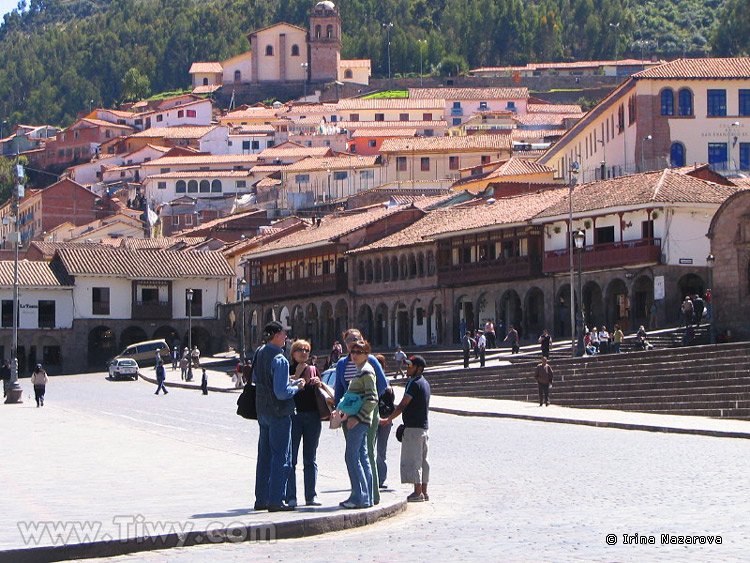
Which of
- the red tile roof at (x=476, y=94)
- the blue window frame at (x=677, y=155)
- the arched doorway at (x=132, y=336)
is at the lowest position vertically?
the arched doorway at (x=132, y=336)

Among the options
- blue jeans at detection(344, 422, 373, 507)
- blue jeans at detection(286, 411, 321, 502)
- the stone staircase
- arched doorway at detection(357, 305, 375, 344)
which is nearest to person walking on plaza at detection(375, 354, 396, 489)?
blue jeans at detection(286, 411, 321, 502)

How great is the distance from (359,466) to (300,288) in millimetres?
57950

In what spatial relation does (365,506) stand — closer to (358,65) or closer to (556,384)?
(556,384)

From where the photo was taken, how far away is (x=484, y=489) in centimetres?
1697

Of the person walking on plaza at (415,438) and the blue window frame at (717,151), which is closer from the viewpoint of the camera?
the person walking on plaza at (415,438)

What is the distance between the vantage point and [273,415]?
14.1m

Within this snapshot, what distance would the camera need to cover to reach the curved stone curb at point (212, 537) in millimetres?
11258

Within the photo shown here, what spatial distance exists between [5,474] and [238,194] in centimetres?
9864

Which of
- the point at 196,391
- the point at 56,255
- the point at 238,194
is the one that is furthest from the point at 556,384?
the point at 238,194

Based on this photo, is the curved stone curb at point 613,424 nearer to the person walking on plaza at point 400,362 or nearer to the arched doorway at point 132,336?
the person walking on plaza at point 400,362

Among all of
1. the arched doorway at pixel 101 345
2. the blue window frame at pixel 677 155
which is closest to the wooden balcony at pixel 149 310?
the arched doorway at pixel 101 345

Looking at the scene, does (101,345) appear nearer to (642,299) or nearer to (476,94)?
(642,299)

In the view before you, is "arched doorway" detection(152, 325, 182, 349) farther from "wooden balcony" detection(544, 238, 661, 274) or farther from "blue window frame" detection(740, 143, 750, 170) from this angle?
"blue window frame" detection(740, 143, 750, 170)

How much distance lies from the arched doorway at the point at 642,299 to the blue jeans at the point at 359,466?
38770 millimetres
